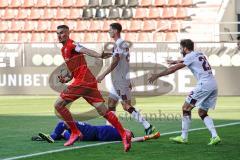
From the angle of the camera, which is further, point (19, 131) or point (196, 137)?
point (19, 131)

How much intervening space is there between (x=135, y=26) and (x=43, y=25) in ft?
14.6

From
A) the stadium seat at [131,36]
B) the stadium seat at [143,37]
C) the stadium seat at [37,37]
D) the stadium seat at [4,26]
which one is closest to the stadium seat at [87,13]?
the stadium seat at [37,37]

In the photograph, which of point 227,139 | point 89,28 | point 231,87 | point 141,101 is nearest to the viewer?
point 227,139

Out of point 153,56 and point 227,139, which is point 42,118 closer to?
point 227,139

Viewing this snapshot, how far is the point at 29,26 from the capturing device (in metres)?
37.2

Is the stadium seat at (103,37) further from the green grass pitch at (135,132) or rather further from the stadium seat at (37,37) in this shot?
the green grass pitch at (135,132)

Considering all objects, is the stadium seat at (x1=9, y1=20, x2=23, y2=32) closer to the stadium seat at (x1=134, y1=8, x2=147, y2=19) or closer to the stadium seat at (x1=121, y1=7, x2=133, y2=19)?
the stadium seat at (x1=121, y1=7, x2=133, y2=19)

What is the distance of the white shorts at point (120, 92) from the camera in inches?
568

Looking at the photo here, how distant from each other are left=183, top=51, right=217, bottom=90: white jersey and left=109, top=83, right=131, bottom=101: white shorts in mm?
1551

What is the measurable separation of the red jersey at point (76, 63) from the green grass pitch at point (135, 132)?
109 centimetres

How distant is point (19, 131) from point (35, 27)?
70.7 ft

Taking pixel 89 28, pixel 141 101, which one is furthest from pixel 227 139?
pixel 89 28

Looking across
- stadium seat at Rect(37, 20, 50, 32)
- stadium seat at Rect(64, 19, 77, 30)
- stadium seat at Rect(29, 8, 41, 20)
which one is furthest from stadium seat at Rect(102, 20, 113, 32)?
stadium seat at Rect(29, 8, 41, 20)

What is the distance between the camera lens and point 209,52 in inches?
1138
